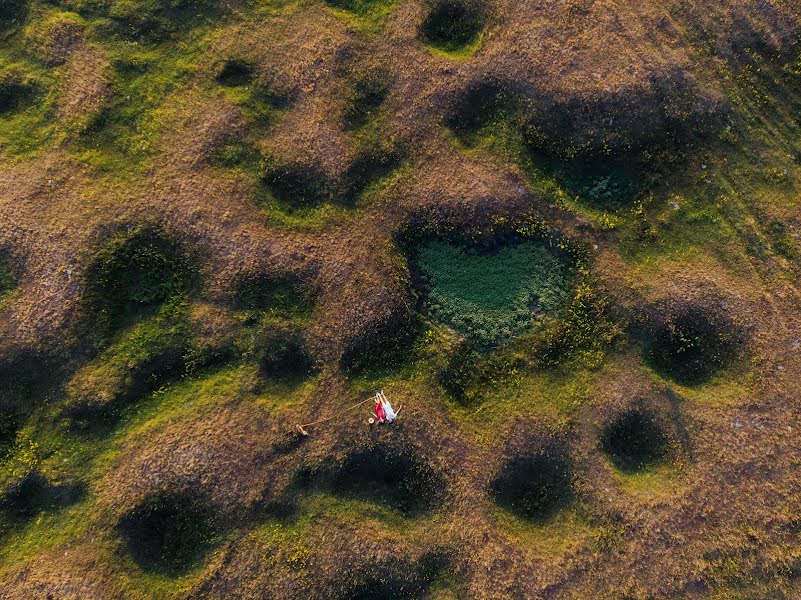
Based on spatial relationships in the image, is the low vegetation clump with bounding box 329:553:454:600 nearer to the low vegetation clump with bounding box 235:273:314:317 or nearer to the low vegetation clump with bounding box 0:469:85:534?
the low vegetation clump with bounding box 235:273:314:317

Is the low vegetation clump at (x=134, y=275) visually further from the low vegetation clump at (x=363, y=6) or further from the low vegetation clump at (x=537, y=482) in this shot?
the low vegetation clump at (x=537, y=482)

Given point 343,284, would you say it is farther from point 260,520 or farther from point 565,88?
point 565,88

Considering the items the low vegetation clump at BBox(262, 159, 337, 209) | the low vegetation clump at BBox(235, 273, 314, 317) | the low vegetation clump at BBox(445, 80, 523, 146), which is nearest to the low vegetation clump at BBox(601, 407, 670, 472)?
the low vegetation clump at BBox(445, 80, 523, 146)

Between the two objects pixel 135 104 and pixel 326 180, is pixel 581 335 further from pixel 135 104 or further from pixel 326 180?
pixel 135 104

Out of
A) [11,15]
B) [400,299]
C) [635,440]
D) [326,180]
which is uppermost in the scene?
[11,15]

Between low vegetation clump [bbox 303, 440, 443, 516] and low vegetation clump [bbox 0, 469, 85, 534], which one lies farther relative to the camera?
low vegetation clump [bbox 303, 440, 443, 516]

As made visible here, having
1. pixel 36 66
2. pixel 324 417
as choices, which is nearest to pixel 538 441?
pixel 324 417

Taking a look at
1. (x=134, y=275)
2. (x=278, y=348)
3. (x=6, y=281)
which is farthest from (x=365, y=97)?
(x=6, y=281)
